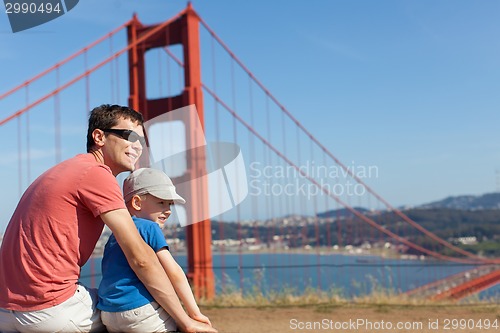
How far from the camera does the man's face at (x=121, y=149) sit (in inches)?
79.6

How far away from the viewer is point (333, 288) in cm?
748

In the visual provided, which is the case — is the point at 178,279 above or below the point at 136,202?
below

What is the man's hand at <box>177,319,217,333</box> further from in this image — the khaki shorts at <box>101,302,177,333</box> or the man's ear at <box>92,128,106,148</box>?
the man's ear at <box>92,128,106,148</box>

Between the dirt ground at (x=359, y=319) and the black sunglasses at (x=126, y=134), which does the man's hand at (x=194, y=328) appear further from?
the dirt ground at (x=359, y=319)

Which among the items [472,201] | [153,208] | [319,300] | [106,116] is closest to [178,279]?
[153,208]

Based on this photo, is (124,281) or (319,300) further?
(319,300)

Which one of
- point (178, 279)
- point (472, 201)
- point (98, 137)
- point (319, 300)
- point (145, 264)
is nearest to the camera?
point (145, 264)

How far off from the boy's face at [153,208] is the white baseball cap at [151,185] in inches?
1.0

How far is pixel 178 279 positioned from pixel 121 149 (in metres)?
0.45

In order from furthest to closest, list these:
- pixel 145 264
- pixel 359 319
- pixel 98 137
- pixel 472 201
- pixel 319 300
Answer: pixel 472 201, pixel 319 300, pixel 359 319, pixel 98 137, pixel 145 264

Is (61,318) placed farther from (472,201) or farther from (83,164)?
(472,201)

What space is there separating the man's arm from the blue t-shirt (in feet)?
0.19

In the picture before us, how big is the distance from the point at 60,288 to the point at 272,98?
12.6 metres

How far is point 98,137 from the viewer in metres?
2.03
